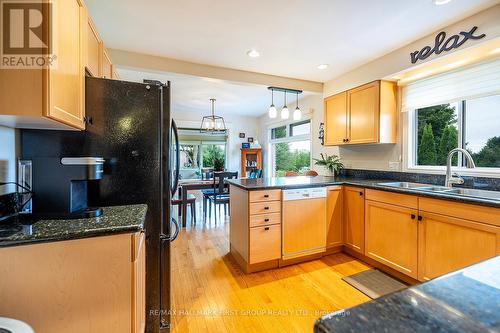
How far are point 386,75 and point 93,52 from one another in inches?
115

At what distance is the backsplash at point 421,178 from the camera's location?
2029 mm

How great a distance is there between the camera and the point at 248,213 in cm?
230

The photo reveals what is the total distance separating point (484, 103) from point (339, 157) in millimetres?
1716

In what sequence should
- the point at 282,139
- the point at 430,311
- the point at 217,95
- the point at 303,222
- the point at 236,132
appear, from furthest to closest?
the point at 236,132, the point at 282,139, the point at 217,95, the point at 303,222, the point at 430,311

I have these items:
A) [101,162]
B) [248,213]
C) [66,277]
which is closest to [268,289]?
[248,213]

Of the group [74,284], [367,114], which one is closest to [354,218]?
[367,114]

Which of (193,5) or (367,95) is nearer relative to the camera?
(193,5)

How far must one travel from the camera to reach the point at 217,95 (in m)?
4.41

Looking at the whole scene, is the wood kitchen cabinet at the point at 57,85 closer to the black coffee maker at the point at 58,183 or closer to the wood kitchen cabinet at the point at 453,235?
the black coffee maker at the point at 58,183

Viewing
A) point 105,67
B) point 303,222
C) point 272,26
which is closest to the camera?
point 105,67

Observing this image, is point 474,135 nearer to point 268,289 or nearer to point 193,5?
point 268,289

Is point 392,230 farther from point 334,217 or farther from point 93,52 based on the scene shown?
point 93,52

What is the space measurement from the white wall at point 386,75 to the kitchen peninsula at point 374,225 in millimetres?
255

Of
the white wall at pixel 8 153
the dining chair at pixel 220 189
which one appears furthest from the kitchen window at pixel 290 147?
the white wall at pixel 8 153
